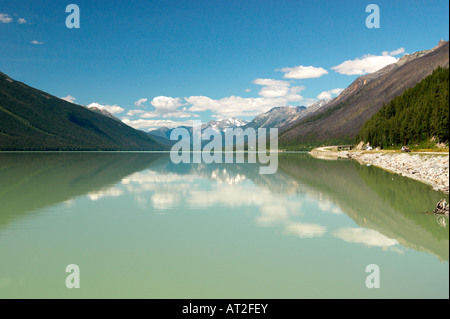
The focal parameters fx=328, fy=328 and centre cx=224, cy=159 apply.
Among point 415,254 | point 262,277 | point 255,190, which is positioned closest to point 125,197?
point 255,190

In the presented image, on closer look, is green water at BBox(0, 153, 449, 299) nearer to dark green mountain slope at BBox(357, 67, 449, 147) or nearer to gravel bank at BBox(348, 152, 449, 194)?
gravel bank at BBox(348, 152, 449, 194)

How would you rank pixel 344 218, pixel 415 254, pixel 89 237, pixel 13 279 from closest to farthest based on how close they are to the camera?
pixel 13 279 < pixel 415 254 < pixel 89 237 < pixel 344 218

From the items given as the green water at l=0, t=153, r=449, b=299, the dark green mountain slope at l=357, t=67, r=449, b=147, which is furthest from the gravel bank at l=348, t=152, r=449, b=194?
the dark green mountain slope at l=357, t=67, r=449, b=147

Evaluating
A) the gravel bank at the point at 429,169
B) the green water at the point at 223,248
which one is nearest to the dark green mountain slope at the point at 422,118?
the gravel bank at the point at 429,169

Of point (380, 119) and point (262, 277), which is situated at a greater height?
point (380, 119)
